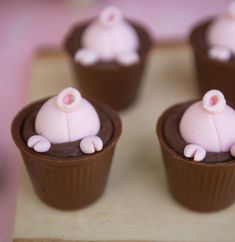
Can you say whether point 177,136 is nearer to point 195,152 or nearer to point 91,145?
point 195,152

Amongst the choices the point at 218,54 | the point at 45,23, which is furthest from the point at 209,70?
the point at 45,23

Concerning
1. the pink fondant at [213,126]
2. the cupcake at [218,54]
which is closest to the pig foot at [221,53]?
the cupcake at [218,54]

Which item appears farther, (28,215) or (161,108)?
(161,108)

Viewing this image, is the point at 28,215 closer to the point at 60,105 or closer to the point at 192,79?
the point at 60,105

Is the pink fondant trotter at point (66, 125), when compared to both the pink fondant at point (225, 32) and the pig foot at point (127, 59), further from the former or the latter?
the pink fondant at point (225, 32)

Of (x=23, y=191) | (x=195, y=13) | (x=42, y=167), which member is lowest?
(x=195, y=13)

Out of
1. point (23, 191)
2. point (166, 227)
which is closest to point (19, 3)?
point (23, 191)
